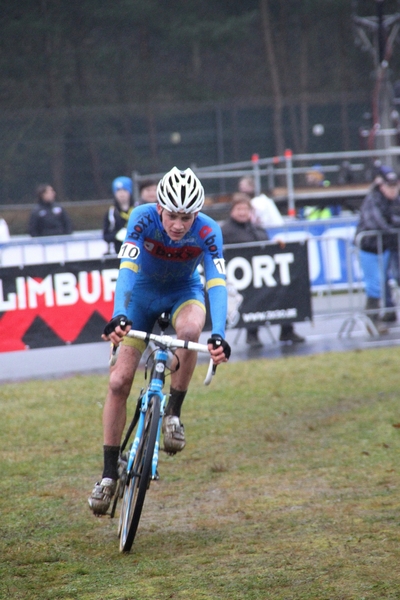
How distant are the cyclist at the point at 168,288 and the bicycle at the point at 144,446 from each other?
0.38ft

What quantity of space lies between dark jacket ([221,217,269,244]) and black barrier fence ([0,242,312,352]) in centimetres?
44

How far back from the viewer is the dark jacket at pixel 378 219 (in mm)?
13391

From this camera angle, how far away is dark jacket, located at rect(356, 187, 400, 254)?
13391mm

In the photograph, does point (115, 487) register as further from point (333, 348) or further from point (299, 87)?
point (299, 87)

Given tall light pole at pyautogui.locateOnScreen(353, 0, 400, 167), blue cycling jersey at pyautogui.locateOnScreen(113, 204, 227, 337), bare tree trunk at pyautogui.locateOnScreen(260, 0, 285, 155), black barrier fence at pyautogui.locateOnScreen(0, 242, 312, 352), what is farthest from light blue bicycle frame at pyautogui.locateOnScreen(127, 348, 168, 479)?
bare tree trunk at pyautogui.locateOnScreen(260, 0, 285, 155)

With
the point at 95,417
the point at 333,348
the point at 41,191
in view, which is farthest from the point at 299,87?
the point at 95,417

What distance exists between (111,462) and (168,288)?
1.19 metres

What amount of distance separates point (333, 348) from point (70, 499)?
6704mm

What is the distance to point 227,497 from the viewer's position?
636 cm

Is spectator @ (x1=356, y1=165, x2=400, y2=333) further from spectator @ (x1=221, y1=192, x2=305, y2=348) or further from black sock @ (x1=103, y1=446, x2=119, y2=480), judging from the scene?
black sock @ (x1=103, y1=446, x2=119, y2=480)

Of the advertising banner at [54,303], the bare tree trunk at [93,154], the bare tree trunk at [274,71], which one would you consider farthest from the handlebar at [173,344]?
the bare tree trunk at [274,71]

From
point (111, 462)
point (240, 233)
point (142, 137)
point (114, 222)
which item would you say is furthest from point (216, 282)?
point (142, 137)

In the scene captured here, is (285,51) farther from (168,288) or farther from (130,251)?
(130,251)

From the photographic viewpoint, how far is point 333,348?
1245 cm
